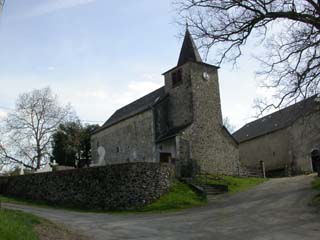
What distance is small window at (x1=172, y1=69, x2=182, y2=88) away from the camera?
37375 mm

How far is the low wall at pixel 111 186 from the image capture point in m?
23.9

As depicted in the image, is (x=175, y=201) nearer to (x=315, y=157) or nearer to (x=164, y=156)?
(x=164, y=156)

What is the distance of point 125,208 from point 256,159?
2611cm

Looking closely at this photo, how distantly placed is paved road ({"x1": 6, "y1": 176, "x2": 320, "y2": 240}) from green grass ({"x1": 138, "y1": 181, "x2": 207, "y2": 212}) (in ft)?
5.58

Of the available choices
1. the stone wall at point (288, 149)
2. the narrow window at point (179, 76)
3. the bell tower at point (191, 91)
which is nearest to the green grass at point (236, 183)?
the bell tower at point (191, 91)

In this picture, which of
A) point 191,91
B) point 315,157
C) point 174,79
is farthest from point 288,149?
point 174,79

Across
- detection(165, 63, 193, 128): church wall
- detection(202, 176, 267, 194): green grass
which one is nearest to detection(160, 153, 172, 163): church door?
detection(165, 63, 193, 128): church wall

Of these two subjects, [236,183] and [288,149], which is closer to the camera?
[236,183]

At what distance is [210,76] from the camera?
37.7 m

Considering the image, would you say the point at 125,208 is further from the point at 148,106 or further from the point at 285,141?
the point at 285,141

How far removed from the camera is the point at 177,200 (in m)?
23.5

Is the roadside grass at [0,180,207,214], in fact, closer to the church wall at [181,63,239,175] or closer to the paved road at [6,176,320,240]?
the paved road at [6,176,320,240]

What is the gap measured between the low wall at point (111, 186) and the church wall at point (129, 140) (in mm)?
10830

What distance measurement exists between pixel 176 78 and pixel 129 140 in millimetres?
7821
